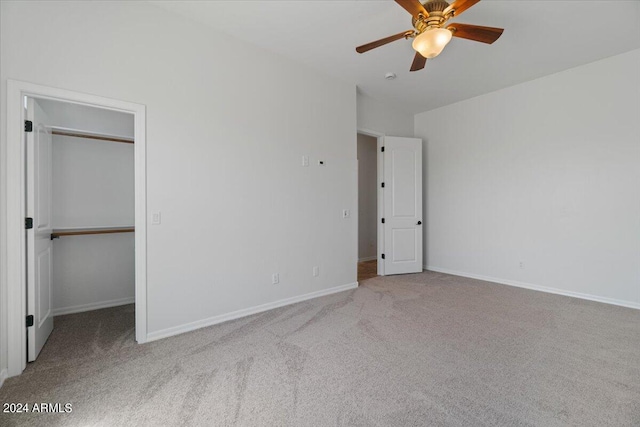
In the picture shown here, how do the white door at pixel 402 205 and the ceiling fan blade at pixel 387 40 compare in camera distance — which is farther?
the white door at pixel 402 205

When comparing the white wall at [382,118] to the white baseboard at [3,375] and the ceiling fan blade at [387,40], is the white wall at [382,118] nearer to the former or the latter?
the ceiling fan blade at [387,40]

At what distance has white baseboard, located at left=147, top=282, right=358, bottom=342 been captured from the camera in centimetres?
257

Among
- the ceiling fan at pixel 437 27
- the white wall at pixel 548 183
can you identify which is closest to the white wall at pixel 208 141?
the ceiling fan at pixel 437 27

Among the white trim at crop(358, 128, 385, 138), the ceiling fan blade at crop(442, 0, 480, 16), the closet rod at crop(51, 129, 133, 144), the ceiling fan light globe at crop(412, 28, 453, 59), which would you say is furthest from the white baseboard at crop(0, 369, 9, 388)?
the white trim at crop(358, 128, 385, 138)

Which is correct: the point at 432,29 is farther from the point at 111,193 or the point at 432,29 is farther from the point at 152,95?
the point at 111,193

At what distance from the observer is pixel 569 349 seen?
92.0 inches

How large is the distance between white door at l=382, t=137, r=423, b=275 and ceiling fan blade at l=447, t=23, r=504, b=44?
2.53 m

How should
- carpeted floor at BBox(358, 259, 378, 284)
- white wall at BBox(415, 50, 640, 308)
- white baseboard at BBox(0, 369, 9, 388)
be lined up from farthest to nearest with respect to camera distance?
carpeted floor at BBox(358, 259, 378, 284) < white wall at BBox(415, 50, 640, 308) < white baseboard at BBox(0, 369, 9, 388)

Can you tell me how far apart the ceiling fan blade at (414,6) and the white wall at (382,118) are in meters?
2.44

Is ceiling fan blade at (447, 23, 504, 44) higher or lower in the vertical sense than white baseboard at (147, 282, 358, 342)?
higher

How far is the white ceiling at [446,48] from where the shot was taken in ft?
8.21

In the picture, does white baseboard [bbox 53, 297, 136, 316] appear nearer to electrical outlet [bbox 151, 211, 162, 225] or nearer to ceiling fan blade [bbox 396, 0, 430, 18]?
electrical outlet [bbox 151, 211, 162, 225]

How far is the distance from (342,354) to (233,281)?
140cm

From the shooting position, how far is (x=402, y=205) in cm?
493
